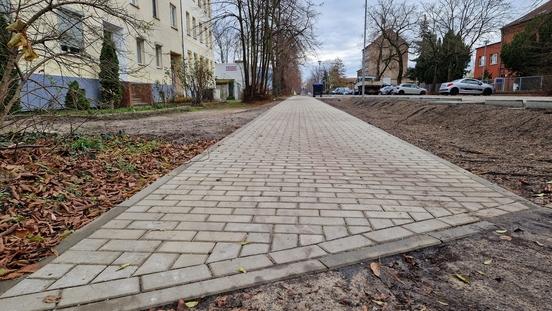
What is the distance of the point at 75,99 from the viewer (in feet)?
17.0

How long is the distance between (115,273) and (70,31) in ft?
13.4

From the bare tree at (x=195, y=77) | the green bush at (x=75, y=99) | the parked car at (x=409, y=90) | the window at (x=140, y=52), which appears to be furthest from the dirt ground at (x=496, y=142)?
the parked car at (x=409, y=90)

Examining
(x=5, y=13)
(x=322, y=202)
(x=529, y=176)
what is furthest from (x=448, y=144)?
(x=5, y=13)

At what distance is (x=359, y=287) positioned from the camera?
7.89 ft

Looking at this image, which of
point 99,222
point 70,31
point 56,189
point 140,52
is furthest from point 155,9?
point 99,222

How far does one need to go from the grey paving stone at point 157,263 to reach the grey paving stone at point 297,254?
28.8 inches

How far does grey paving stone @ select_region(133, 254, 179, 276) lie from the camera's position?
2594 millimetres

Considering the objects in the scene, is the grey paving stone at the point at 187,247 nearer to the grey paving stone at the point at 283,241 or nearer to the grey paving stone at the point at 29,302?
the grey paving stone at the point at 283,241

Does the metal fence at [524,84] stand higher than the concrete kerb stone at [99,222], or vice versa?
the metal fence at [524,84]

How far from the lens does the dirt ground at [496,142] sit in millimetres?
4937

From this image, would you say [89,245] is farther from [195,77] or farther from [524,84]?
[524,84]

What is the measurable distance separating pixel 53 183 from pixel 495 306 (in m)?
4.48

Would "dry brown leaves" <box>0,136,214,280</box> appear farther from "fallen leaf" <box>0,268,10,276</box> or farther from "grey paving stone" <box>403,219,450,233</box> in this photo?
"grey paving stone" <box>403,219,450,233</box>

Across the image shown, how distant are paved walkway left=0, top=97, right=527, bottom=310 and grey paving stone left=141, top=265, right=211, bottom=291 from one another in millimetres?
11
